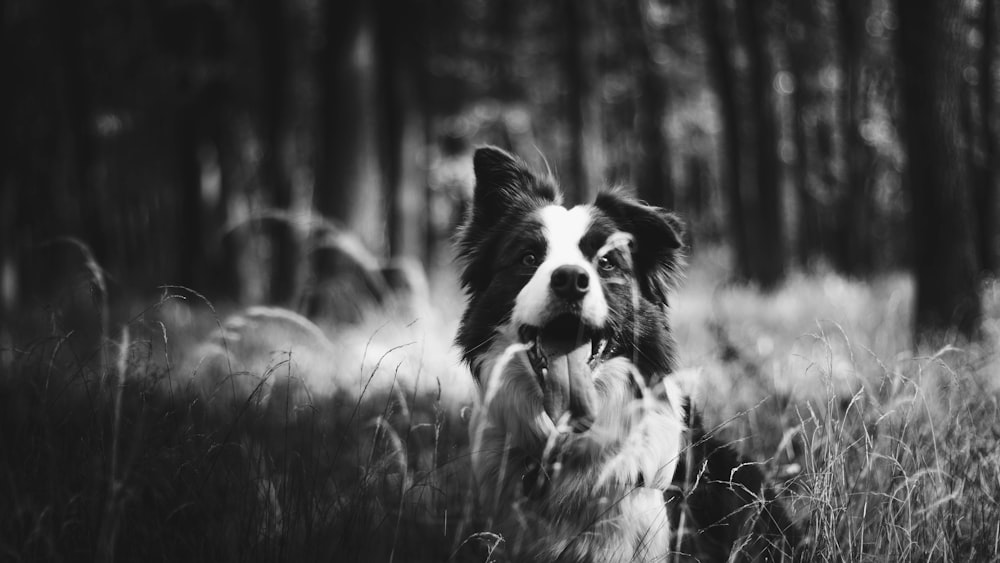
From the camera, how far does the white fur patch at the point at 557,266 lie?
8.17ft

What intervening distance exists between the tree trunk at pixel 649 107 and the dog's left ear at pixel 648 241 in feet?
36.7

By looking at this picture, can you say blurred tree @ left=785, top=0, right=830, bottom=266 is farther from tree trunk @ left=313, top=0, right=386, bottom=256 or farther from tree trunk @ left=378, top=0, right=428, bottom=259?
tree trunk @ left=313, top=0, right=386, bottom=256

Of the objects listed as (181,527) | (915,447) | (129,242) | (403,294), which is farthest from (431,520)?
(129,242)

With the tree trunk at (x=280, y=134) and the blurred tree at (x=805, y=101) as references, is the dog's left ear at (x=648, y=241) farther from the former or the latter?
the blurred tree at (x=805, y=101)

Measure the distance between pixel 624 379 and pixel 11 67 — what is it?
10.8 metres

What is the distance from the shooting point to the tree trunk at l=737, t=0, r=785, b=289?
11555mm

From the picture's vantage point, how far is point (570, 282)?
2428mm

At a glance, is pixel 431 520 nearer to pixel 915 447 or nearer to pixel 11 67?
pixel 915 447

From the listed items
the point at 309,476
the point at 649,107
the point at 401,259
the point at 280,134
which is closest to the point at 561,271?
the point at 309,476

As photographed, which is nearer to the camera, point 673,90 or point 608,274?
point 608,274

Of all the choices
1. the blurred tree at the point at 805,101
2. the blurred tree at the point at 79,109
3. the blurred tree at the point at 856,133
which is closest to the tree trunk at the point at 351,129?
the blurred tree at the point at 79,109

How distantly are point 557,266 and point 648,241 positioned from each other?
2.05 feet

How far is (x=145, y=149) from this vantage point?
53.0 ft

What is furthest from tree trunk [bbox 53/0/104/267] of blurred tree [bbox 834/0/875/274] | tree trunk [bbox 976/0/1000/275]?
blurred tree [bbox 834/0/875/274]
